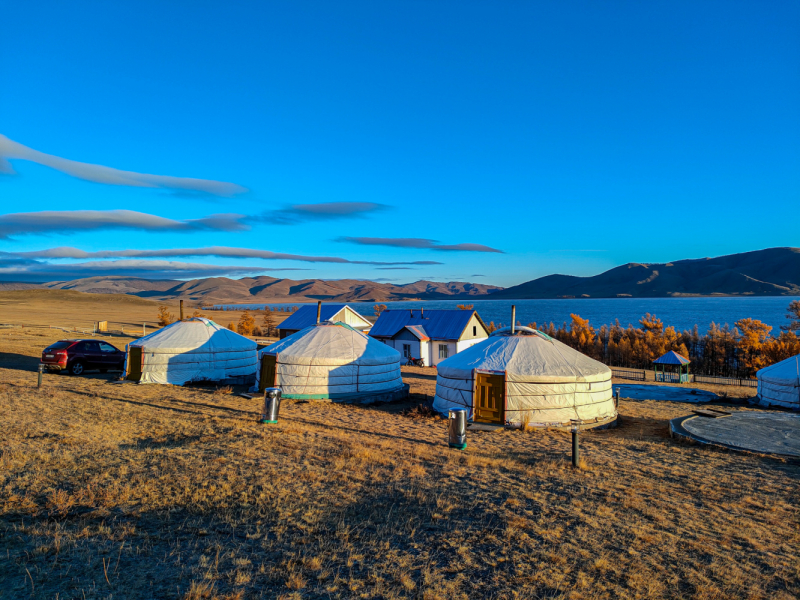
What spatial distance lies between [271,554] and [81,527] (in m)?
2.47

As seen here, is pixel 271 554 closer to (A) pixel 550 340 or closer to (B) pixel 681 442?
(B) pixel 681 442

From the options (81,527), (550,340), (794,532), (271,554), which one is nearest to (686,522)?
(794,532)

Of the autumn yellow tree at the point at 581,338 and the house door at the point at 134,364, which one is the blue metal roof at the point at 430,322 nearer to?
the house door at the point at 134,364

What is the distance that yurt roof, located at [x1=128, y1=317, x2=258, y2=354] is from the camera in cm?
1955

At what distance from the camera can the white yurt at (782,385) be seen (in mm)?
17109

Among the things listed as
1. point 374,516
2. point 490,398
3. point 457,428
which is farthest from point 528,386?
point 374,516

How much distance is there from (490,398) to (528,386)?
115cm

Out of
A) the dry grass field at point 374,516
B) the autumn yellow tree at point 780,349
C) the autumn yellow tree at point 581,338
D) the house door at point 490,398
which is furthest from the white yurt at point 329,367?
the autumn yellow tree at point 780,349

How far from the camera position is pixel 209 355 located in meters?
20.3

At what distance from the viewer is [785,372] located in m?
17.7

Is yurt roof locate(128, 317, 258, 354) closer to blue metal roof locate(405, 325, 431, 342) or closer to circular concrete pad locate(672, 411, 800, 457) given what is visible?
blue metal roof locate(405, 325, 431, 342)

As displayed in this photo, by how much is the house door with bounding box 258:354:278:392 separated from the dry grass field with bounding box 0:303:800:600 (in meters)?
5.61

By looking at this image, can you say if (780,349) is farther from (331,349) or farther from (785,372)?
(331,349)

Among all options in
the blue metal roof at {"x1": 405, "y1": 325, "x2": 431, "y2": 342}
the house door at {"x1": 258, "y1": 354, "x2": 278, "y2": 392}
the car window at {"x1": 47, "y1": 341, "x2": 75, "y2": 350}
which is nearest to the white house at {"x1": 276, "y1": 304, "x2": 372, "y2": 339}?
the blue metal roof at {"x1": 405, "y1": 325, "x2": 431, "y2": 342}
